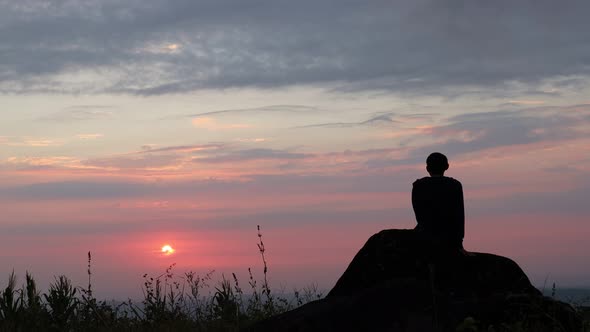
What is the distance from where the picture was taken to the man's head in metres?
9.65

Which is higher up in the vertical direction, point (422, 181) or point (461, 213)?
point (422, 181)

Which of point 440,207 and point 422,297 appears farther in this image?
point 440,207

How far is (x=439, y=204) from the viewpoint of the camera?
941 cm

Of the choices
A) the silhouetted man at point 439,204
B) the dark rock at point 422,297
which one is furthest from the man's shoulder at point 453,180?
the dark rock at point 422,297

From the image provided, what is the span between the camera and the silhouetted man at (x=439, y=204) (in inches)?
368

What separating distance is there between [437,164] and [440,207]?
0.64 metres

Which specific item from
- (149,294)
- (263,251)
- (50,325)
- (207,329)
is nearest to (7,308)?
(50,325)

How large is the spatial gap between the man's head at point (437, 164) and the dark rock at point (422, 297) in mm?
989

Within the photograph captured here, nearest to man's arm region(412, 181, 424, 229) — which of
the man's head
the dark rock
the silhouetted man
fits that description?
the silhouetted man

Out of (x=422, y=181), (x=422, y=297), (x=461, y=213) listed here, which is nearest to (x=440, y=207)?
(x=461, y=213)

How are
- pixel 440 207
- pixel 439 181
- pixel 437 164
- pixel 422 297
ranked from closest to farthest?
pixel 422 297 < pixel 440 207 < pixel 439 181 < pixel 437 164

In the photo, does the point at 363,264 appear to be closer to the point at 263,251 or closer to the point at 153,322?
the point at 263,251

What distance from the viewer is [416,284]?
7805mm

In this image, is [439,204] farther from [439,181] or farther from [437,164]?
[437,164]
